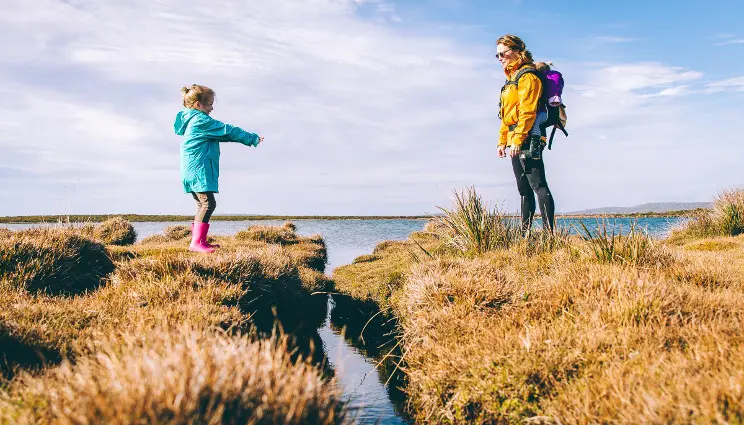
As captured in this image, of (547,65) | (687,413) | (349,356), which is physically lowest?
(349,356)

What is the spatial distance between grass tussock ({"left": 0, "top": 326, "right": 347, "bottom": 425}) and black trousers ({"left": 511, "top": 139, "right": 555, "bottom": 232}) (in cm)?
570

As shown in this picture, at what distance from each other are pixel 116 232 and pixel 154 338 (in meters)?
18.7

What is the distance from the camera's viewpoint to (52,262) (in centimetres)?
618

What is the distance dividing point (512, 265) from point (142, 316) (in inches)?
186

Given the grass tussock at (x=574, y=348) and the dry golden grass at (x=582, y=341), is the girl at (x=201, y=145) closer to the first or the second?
the dry golden grass at (x=582, y=341)

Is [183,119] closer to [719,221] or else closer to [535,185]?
[535,185]

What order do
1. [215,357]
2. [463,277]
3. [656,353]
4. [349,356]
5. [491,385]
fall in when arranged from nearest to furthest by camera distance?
1. [215,357]
2. [656,353]
3. [491,385]
4. [463,277]
5. [349,356]

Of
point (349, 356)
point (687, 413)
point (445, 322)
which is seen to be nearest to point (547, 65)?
point (445, 322)

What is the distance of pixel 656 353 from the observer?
10.7ft

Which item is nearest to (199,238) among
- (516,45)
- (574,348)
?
(516,45)

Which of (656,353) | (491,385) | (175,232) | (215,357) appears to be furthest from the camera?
(175,232)

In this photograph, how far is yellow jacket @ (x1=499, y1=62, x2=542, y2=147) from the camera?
7.02 m

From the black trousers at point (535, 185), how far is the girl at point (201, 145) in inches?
180

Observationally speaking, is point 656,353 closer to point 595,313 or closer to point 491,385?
point 595,313
